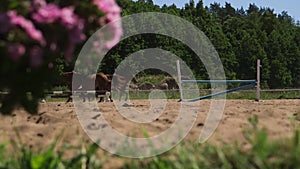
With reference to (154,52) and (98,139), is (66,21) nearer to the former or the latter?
→ (98,139)

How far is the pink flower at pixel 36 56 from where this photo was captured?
272 centimetres

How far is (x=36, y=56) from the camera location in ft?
8.93

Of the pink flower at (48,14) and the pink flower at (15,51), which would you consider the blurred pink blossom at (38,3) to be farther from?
the pink flower at (15,51)

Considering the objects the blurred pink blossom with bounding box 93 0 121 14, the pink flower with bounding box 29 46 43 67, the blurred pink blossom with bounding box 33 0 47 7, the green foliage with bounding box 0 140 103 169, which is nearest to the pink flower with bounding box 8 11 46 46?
the pink flower with bounding box 29 46 43 67

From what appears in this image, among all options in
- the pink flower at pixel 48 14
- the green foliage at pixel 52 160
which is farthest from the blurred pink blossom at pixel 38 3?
the green foliage at pixel 52 160

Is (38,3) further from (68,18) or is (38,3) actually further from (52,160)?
(52,160)

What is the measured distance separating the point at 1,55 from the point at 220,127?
7.58 feet

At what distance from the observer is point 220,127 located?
4.58 m

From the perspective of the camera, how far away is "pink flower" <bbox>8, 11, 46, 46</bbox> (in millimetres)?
2662

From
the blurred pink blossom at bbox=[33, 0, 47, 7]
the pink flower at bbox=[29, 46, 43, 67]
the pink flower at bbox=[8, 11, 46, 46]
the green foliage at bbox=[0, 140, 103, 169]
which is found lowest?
the green foliage at bbox=[0, 140, 103, 169]

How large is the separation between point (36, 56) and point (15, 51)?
4.2 inches

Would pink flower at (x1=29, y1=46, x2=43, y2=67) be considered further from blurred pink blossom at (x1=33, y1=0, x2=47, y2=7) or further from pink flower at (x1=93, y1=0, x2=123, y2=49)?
pink flower at (x1=93, y1=0, x2=123, y2=49)

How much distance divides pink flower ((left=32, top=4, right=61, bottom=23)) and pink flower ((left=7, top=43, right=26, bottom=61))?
0.16m

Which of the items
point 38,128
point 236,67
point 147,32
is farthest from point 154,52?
point 38,128
